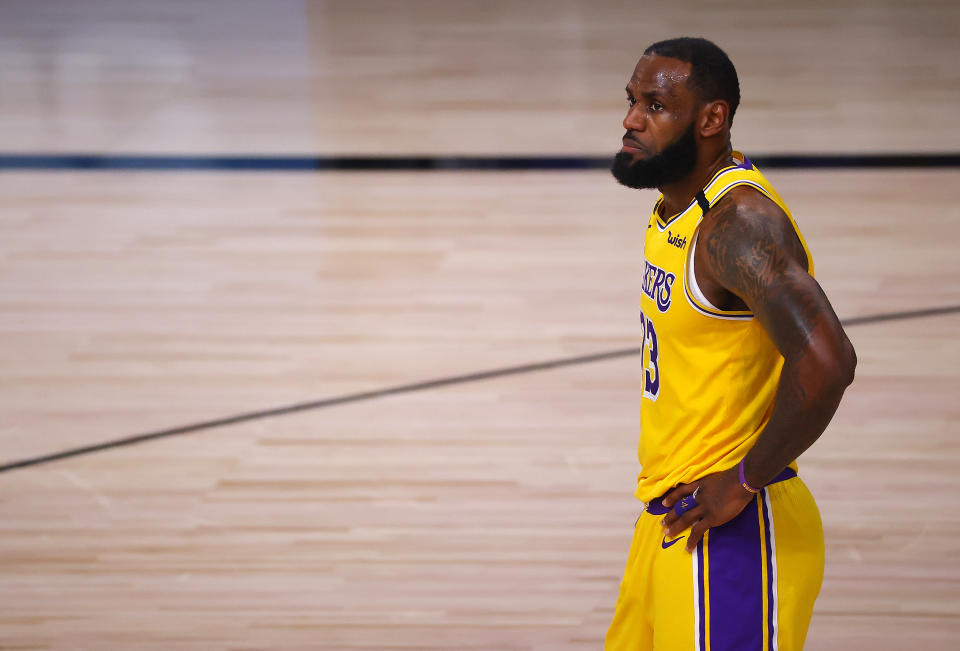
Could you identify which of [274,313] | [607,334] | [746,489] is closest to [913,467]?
[607,334]

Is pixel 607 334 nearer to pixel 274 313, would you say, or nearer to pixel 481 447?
pixel 481 447

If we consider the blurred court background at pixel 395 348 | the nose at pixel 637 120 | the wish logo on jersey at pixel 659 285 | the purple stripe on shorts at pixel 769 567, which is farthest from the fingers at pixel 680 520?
the blurred court background at pixel 395 348

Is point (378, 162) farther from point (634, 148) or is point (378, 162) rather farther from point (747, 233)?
point (747, 233)

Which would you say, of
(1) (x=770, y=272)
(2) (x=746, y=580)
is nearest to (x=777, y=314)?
(1) (x=770, y=272)

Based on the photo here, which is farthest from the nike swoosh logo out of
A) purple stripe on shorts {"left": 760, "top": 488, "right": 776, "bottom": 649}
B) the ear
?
the ear

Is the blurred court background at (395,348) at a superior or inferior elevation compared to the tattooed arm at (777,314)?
inferior

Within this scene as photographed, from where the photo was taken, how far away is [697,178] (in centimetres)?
170

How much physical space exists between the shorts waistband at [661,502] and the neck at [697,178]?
1.44 ft

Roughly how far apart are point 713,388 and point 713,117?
0.40 metres

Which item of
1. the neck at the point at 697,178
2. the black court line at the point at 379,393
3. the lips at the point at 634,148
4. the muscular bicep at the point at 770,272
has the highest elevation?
the lips at the point at 634,148

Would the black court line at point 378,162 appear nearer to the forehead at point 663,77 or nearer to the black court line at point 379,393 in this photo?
the black court line at point 379,393

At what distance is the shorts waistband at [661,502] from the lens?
69.8 inches

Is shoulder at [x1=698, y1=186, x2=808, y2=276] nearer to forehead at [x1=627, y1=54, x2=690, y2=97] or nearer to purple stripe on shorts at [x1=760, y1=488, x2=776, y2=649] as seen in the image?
forehead at [x1=627, y1=54, x2=690, y2=97]

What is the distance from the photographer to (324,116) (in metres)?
6.62
